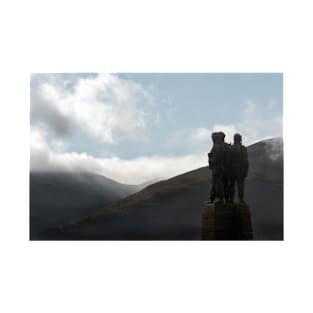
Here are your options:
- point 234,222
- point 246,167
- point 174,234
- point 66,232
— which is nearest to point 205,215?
point 234,222

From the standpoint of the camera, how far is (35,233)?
2031 cm

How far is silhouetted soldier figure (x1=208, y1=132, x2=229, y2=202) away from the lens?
618 inches

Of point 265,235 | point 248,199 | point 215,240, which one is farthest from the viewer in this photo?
point 248,199

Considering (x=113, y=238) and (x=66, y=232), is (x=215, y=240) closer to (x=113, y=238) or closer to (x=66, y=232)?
(x=113, y=238)

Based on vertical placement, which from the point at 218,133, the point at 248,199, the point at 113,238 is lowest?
the point at 113,238

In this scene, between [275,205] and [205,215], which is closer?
[205,215]

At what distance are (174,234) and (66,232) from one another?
4.04 m

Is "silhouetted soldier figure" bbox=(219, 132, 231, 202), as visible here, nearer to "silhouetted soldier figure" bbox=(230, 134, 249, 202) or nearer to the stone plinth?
"silhouetted soldier figure" bbox=(230, 134, 249, 202)

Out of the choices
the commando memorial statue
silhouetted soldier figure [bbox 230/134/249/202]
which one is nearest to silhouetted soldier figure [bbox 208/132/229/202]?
the commando memorial statue

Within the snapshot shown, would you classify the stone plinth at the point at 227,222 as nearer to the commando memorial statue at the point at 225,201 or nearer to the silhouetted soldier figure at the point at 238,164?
the commando memorial statue at the point at 225,201

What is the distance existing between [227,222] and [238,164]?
171cm

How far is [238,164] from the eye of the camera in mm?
16031

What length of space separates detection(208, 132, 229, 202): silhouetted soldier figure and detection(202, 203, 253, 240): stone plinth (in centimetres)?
34

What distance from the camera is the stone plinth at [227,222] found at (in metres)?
15.6
